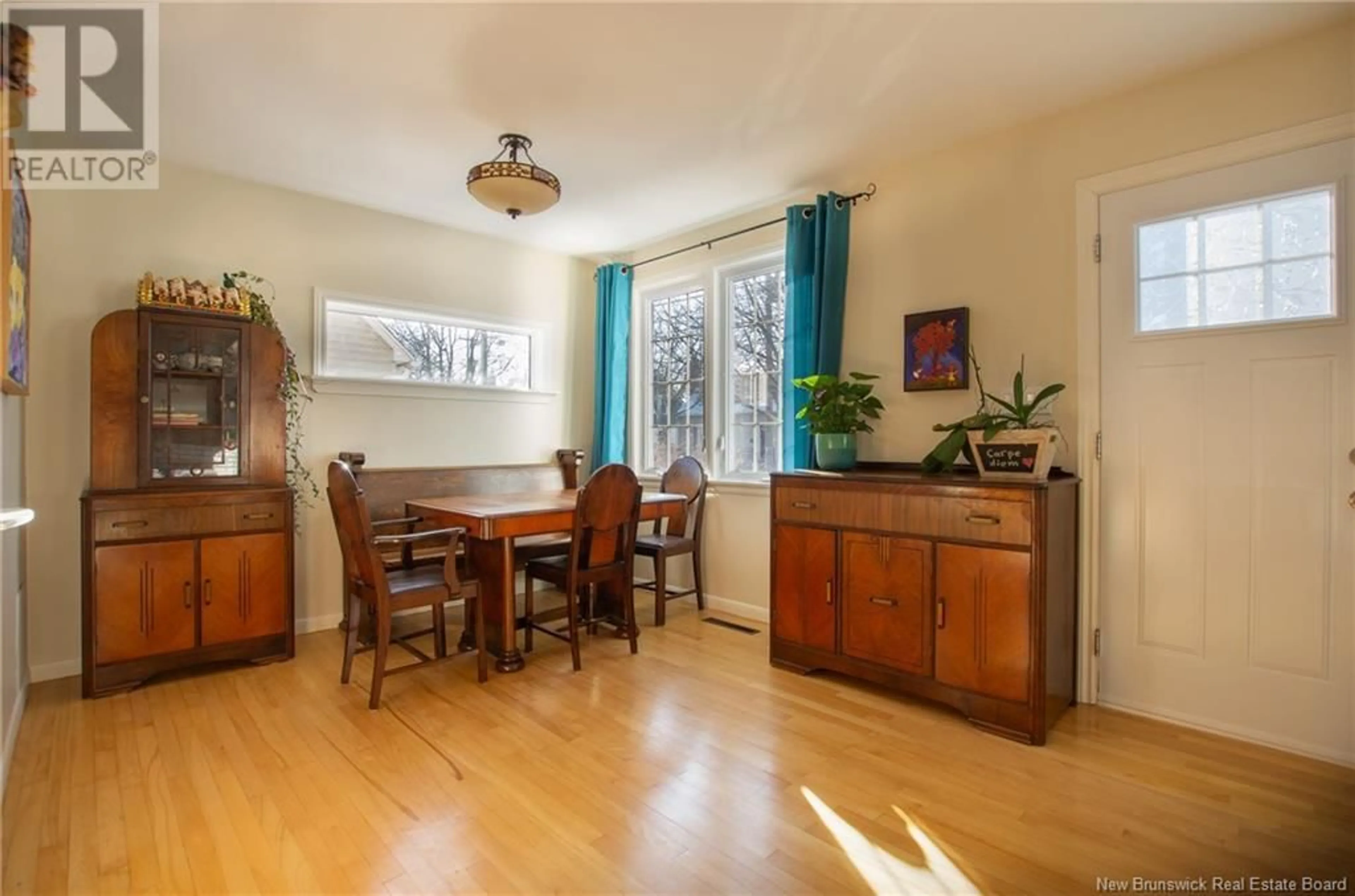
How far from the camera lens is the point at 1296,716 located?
2244 millimetres

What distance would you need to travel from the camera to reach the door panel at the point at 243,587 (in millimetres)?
2988

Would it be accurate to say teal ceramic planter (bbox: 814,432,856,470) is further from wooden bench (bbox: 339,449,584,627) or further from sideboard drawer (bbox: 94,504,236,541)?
sideboard drawer (bbox: 94,504,236,541)

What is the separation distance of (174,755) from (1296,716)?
3.96 metres

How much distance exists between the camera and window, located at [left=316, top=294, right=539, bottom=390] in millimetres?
3904

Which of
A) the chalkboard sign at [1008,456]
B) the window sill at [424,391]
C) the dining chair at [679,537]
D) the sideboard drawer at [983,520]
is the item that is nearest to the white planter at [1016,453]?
the chalkboard sign at [1008,456]

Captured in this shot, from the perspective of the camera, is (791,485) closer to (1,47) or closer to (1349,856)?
(1349,856)

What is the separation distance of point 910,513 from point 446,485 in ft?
9.59

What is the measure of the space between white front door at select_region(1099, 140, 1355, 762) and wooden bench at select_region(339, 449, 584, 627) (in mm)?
2783

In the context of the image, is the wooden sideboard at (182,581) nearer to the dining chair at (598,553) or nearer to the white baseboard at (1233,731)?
the dining chair at (598,553)

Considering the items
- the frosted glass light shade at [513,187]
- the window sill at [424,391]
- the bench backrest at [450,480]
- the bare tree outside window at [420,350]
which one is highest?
the frosted glass light shade at [513,187]

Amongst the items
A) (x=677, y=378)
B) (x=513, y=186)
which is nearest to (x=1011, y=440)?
(x=513, y=186)

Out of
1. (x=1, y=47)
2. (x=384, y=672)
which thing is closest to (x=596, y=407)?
(x=384, y=672)

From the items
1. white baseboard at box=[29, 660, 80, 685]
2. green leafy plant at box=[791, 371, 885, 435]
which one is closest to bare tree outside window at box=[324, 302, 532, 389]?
white baseboard at box=[29, 660, 80, 685]

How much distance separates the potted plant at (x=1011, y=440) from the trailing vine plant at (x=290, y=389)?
3.19 m
